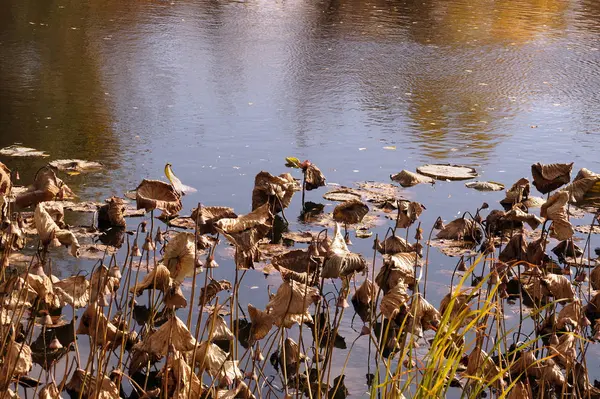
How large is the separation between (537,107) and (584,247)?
4150mm

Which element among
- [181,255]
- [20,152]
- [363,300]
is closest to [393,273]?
[363,300]

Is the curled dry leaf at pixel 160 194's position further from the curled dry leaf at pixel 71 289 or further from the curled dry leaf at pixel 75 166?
the curled dry leaf at pixel 75 166

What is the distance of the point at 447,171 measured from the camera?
684cm

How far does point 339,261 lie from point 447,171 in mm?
3139

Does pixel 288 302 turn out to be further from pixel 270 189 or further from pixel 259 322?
pixel 270 189

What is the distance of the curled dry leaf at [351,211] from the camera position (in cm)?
548

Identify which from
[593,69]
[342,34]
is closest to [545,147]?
[593,69]

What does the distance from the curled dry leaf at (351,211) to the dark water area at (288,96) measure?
8.4 inches

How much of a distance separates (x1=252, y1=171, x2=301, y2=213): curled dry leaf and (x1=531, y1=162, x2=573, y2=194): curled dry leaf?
4.75ft

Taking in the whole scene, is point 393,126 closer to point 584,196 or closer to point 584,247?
point 584,196

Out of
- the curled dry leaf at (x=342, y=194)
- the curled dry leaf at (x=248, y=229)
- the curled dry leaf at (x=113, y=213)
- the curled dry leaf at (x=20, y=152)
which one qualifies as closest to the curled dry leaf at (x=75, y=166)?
the curled dry leaf at (x=20, y=152)

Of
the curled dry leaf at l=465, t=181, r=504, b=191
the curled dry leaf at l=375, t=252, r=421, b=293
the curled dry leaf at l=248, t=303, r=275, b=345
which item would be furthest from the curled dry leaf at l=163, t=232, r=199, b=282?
the curled dry leaf at l=465, t=181, r=504, b=191

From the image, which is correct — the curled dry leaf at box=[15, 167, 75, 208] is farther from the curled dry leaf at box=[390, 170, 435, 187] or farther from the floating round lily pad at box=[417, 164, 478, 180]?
the floating round lily pad at box=[417, 164, 478, 180]

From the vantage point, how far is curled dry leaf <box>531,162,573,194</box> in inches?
223
